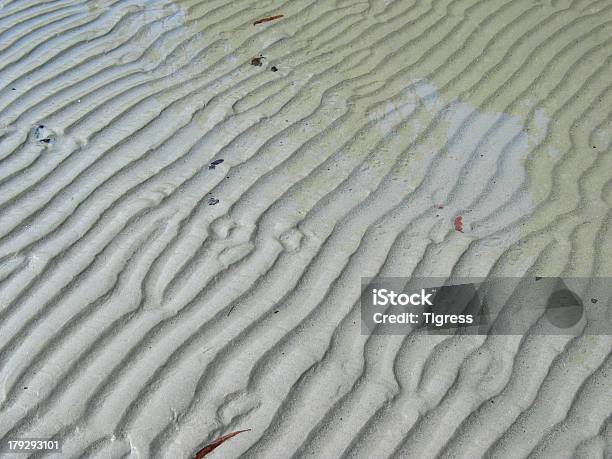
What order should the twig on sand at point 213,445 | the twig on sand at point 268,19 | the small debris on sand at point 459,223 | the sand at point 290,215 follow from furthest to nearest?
the twig on sand at point 268,19
the small debris on sand at point 459,223
the sand at point 290,215
the twig on sand at point 213,445

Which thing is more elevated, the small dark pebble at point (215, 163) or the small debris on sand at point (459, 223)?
the small dark pebble at point (215, 163)

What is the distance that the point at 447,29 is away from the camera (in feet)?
16.2

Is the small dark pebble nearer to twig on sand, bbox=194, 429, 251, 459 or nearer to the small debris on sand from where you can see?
the small debris on sand

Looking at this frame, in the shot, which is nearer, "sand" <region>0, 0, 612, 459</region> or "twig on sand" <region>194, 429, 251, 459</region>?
"twig on sand" <region>194, 429, 251, 459</region>

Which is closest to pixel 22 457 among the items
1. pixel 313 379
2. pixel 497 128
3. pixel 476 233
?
pixel 313 379

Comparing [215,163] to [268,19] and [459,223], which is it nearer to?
[459,223]

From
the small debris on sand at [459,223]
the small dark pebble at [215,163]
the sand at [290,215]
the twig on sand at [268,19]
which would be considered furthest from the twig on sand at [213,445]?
the twig on sand at [268,19]

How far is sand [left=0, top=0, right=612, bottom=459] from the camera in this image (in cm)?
259

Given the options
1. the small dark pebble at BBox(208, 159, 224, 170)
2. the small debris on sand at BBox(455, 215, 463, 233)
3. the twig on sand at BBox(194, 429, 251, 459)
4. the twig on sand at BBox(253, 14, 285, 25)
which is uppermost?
the twig on sand at BBox(253, 14, 285, 25)

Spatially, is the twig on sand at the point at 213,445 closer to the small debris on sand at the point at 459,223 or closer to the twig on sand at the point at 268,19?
the small debris on sand at the point at 459,223

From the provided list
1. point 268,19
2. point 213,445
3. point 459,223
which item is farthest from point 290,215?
point 268,19

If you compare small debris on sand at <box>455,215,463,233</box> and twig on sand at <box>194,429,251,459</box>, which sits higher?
small debris on sand at <box>455,215,463,233</box>

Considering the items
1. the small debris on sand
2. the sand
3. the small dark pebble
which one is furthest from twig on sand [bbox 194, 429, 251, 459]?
the small dark pebble

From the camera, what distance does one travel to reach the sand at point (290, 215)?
2590 mm
